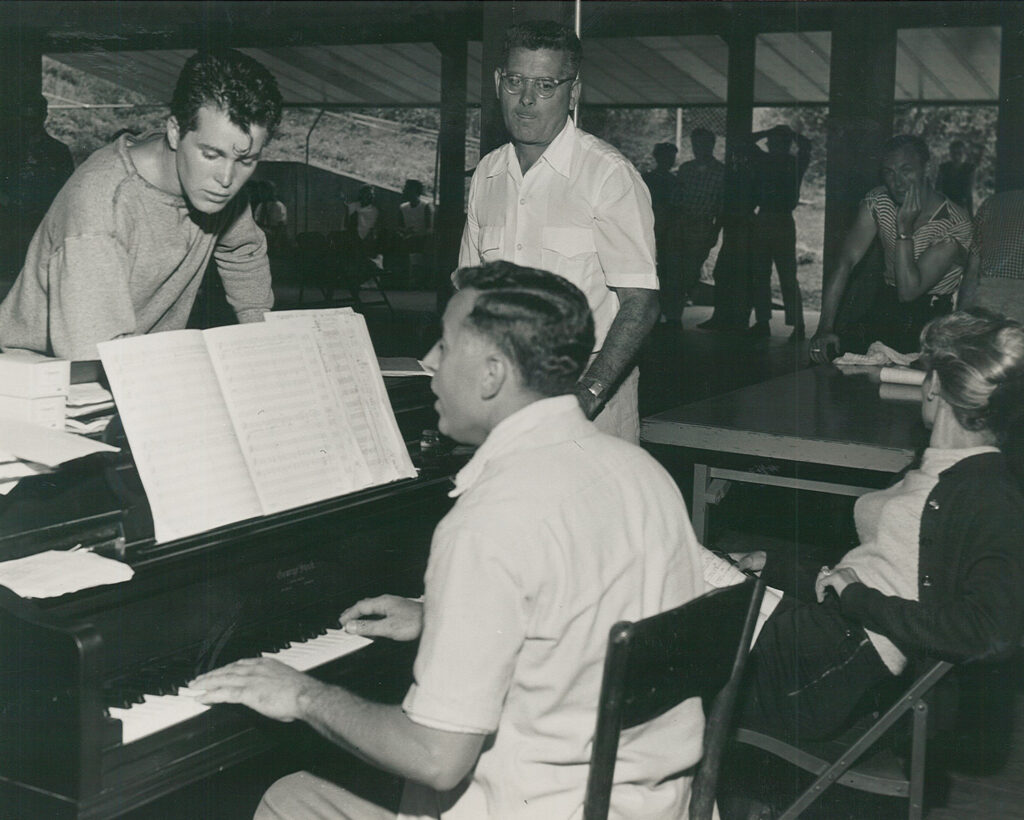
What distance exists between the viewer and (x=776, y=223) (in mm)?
11406

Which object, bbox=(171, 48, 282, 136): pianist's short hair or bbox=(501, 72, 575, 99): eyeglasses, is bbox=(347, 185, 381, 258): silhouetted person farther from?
bbox=(171, 48, 282, 136): pianist's short hair

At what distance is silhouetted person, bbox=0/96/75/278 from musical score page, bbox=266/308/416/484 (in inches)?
196

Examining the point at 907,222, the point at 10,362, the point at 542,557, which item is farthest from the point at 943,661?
the point at 907,222

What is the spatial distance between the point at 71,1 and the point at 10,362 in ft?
22.8

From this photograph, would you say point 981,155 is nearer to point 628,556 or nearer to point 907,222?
point 907,222

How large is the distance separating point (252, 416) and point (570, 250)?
4.79ft

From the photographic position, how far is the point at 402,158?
33.7 ft

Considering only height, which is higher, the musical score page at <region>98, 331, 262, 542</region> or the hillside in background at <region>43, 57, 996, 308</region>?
the hillside in background at <region>43, 57, 996, 308</region>

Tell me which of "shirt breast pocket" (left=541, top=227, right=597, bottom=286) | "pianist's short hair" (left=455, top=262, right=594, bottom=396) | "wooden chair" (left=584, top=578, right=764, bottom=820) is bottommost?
"wooden chair" (left=584, top=578, right=764, bottom=820)

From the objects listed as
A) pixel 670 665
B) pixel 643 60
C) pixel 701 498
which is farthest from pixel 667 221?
pixel 670 665

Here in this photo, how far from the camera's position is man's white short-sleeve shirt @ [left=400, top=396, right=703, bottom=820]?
1470 millimetres

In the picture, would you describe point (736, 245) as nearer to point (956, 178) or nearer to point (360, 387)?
point (956, 178)

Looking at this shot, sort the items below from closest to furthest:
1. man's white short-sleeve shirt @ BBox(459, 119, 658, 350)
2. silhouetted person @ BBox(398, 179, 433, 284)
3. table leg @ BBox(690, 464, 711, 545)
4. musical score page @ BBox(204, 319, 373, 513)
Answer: musical score page @ BBox(204, 319, 373, 513) → man's white short-sleeve shirt @ BBox(459, 119, 658, 350) → table leg @ BBox(690, 464, 711, 545) → silhouetted person @ BBox(398, 179, 433, 284)

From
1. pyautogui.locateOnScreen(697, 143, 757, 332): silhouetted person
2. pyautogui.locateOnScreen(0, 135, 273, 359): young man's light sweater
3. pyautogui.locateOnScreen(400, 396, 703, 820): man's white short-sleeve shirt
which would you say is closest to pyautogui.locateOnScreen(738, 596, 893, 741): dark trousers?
pyautogui.locateOnScreen(400, 396, 703, 820): man's white short-sleeve shirt
